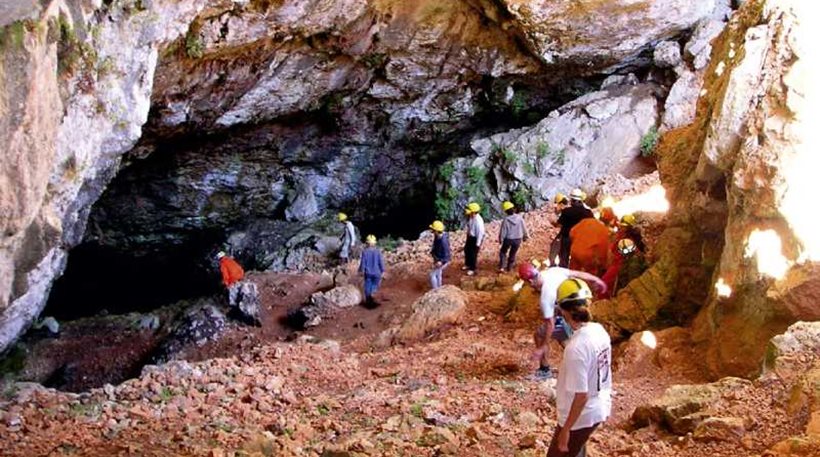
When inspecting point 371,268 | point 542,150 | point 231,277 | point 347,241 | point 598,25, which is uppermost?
point 598,25

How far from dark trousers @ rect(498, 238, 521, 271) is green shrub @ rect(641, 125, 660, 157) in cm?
634

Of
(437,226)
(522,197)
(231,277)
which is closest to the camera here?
(437,226)

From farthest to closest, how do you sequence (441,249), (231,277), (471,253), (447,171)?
(447,171) < (231,277) < (471,253) < (441,249)

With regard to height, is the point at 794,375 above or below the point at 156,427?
above

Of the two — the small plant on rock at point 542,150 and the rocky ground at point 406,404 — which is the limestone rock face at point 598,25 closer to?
the small plant on rock at point 542,150

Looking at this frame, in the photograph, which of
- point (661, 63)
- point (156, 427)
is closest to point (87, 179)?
point (156, 427)

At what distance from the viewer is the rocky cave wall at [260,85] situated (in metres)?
7.80

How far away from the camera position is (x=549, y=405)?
7.68 m

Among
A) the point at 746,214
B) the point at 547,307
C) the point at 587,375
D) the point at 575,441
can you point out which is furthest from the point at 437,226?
the point at 587,375

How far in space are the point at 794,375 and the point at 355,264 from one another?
10874mm

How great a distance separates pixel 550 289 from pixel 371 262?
19.2 feet

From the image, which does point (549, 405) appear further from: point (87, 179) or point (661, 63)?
point (661, 63)

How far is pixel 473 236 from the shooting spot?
1388 centimetres

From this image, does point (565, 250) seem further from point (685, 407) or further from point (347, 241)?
point (347, 241)
